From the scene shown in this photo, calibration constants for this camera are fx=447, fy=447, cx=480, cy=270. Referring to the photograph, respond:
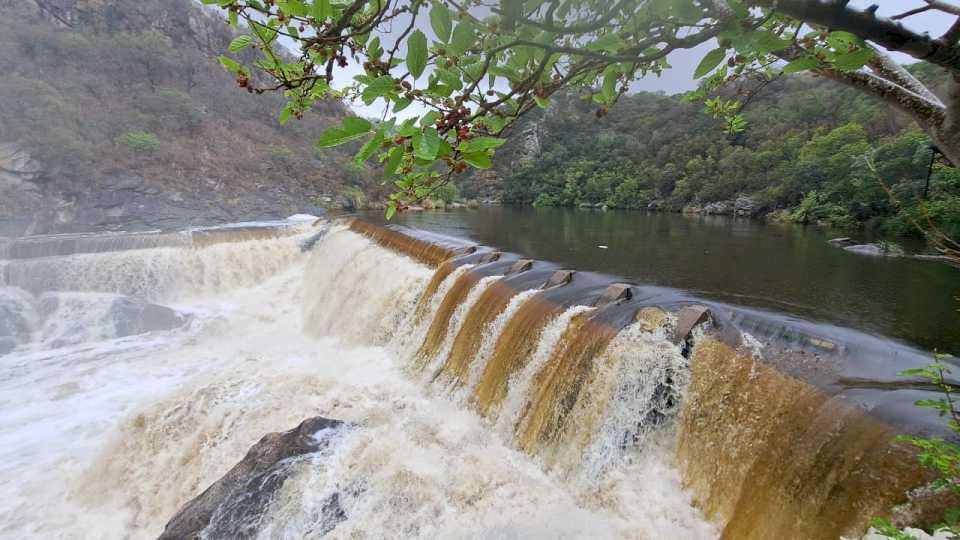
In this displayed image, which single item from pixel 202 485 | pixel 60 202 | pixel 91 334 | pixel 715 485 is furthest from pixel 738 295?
pixel 60 202

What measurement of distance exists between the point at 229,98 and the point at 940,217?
131ft

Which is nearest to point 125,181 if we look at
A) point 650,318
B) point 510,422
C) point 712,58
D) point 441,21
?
point 510,422

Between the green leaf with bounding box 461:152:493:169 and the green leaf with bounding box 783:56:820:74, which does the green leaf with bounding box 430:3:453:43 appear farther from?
the green leaf with bounding box 783:56:820:74

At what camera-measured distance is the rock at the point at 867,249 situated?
1044 centimetres

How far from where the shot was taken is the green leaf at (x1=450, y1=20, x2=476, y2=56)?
A: 3.09 feet

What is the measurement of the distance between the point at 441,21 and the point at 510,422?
4324 mm

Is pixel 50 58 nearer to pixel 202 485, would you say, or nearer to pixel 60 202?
pixel 60 202

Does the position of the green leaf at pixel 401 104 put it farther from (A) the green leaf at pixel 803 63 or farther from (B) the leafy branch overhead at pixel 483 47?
(A) the green leaf at pixel 803 63

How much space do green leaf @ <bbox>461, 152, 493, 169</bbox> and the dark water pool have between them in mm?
5742

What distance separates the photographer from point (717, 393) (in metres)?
3.64

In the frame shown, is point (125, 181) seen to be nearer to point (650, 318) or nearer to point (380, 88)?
point (650, 318)

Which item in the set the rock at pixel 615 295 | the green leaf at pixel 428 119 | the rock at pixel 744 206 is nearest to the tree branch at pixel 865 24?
the green leaf at pixel 428 119

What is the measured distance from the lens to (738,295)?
20.7ft

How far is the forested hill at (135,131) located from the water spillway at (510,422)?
53.7 ft
